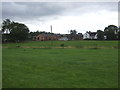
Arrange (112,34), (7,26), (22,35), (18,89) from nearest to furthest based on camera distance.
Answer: (18,89)
(22,35)
(112,34)
(7,26)

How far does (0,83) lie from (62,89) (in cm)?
257

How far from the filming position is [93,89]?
6035 mm

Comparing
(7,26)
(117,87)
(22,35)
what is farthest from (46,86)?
(7,26)

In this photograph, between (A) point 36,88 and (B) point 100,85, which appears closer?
(A) point 36,88

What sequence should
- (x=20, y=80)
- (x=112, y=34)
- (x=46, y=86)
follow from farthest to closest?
1. (x=112, y=34)
2. (x=20, y=80)
3. (x=46, y=86)

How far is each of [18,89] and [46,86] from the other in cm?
105

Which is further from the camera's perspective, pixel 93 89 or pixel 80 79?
pixel 80 79

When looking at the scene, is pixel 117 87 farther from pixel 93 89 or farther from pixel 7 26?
pixel 7 26

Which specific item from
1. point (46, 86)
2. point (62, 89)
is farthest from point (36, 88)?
point (62, 89)

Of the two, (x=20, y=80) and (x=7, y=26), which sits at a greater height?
(x=7, y=26)

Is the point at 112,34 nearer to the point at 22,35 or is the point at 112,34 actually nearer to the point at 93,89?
the point at 22,35

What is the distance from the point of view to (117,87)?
20.5 feet

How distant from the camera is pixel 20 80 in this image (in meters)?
7.27

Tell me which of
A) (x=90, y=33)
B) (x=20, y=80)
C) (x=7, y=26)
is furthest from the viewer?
(x=90, y=33)
